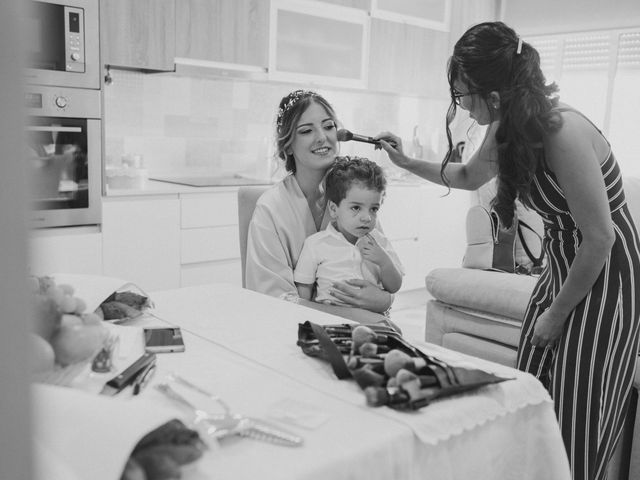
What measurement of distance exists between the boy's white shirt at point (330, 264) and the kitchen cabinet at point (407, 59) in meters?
2.86

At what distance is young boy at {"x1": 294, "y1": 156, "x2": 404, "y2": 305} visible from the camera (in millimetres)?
2064

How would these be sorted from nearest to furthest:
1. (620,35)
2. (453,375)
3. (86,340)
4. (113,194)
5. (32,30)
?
(32,30)
(86,340)
(453,375)
(113,194)
(620,35)

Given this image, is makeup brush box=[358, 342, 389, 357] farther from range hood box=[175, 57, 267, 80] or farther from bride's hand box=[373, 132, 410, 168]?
range hood box=[175, 57, 267, 80]

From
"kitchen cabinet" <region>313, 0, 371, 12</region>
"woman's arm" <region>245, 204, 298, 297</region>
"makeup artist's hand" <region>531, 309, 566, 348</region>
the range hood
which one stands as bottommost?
"makeup artist's hand" <region>531, 309, 566, 348</region>

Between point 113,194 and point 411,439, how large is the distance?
105 inches

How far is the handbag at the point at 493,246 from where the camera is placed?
10.2 feet

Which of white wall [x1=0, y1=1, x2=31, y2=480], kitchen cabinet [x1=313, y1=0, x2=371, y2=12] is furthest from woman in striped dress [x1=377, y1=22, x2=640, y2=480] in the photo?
kitchen cabinet [x1=313, y1=0, x2=371, y2=12]

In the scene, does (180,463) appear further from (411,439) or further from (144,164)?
(144,164)

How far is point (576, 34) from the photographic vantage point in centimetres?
520

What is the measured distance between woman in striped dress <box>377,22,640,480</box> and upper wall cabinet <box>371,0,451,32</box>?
315 centimetres

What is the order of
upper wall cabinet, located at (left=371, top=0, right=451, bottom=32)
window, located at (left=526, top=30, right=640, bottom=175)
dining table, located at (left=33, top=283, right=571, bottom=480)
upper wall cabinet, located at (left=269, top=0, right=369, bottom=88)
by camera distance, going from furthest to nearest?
1. window, located at (left=526, top=30, right=640, bottom=175)
2. upper wall cabinet, located at (left=371, top=0, right=451, bottom=32)
3. upper wall cabinet, located at (left=269, top=0, right=369, bottom=88)
4. dining table, located at (left=33, top=283, right=571, bottom=480)

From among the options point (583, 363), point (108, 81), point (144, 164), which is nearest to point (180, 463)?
point (583, 363)

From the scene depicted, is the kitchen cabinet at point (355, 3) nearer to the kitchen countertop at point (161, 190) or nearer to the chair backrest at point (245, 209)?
the kitchen countertop at point (161, 190)

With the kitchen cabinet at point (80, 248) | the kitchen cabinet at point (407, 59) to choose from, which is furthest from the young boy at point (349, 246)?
the kitchen cabinet at point (407, 59)
